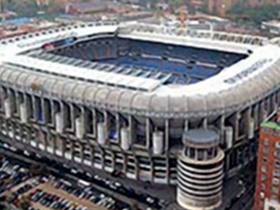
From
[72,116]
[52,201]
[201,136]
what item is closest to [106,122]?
[72,116]

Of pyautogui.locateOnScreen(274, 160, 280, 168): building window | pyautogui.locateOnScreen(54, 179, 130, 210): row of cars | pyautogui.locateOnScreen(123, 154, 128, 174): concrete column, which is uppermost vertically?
pyautogui.locateOnScreen(274, 160, 280, 168): building window

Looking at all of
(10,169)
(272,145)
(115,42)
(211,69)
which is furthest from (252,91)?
(115,42)

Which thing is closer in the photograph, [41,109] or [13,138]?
[41,109]

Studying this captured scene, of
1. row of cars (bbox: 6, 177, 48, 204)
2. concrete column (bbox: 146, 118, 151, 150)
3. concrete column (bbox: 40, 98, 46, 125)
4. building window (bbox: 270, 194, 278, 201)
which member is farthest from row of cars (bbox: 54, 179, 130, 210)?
building window (bbox: 270, 194, 278, 201)

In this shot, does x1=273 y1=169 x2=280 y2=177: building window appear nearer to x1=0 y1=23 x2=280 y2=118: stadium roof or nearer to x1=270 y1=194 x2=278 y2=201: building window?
x1=270 y1=194 x2=278 y2=201: building window

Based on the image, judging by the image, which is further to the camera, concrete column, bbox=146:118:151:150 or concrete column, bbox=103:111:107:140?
concrete column, bbox=103:111:107:140

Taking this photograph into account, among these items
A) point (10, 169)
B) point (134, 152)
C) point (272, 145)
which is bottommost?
point (10, 169)

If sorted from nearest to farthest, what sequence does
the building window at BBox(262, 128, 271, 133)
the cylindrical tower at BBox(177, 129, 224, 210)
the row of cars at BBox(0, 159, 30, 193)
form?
the building window at BBox(262, 128, 271, 133), the cylindrical tower at BBox(177, 129, 224, 210), the row of cars at BBox(0, 159, 30, 193)

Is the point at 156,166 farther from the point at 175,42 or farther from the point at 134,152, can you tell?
the point at 175,42
